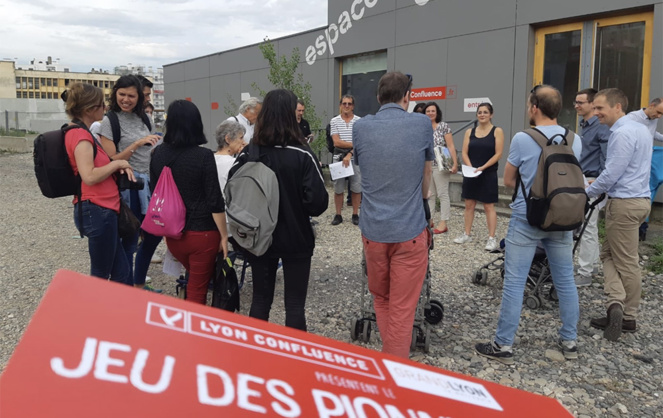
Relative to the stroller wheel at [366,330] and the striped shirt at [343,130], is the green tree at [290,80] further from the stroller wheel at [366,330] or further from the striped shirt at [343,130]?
the stroller wheel at [366,330]

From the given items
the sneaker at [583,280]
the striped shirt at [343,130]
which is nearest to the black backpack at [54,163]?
the sneaker at [583,280]

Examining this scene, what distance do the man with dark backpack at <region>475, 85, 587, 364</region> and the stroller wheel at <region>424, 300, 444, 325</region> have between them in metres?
0.50

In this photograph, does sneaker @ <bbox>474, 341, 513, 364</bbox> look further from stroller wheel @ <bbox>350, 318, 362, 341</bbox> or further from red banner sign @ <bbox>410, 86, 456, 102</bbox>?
red banner sign @ <bbox>410, 86, 456, 102</bbox>

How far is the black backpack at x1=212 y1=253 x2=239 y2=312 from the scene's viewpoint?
3516mm

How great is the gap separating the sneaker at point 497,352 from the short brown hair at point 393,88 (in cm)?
188

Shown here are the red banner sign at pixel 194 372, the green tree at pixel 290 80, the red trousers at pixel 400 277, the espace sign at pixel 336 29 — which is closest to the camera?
the red banner sign at pixel 194 372

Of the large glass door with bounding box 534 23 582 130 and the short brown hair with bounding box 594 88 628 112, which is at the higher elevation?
the large glass door with bounding box 534 23 582 130

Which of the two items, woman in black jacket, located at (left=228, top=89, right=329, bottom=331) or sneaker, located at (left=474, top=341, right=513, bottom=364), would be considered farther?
sneaker, located at (left=474, top=341, right=513, bottom=364)

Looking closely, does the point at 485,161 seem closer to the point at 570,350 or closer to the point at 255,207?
the point at 570,350

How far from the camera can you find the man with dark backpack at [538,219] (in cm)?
330

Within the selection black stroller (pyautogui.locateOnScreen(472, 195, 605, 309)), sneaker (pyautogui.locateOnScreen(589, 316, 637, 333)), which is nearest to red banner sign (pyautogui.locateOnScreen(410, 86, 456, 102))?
black stroller (pyautogui.locateOnScreen(472, 195, 605, 309))

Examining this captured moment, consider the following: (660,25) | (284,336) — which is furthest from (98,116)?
(660,25)

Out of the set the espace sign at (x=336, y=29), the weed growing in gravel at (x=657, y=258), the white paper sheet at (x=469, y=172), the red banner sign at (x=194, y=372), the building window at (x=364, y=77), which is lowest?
the weed growing in gravel at (x=657, y=258)

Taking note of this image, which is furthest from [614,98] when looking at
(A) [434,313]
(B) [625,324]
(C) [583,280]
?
(A) [434,313]
